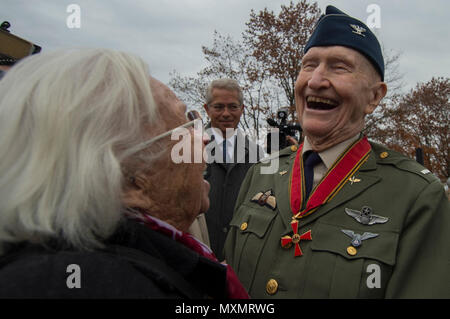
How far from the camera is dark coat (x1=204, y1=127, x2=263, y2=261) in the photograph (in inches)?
131

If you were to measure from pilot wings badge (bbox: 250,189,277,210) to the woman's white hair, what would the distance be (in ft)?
4.20

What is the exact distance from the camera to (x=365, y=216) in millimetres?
1845

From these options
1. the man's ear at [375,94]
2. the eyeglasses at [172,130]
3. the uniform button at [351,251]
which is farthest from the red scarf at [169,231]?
the man's ear at [375,94]

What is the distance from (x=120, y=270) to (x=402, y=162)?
1656 millimetres

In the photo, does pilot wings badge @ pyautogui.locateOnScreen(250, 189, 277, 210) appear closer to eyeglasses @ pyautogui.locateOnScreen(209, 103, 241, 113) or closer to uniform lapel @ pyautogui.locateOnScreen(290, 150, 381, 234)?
uniform lapel @ pyautogui.locateOnScreen(290, 150, 381, 234)

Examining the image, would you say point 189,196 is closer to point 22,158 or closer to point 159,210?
point 159,210

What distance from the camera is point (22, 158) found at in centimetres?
107

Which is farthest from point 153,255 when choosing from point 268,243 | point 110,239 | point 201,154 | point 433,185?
point 433,185

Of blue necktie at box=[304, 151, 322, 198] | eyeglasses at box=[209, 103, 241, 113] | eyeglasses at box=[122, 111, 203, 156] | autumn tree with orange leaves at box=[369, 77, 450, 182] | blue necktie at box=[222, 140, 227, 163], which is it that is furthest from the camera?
autumn tree with orange leaves at box=[369, 77, 450, 182]

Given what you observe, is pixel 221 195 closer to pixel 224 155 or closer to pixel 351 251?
pixel 224 155

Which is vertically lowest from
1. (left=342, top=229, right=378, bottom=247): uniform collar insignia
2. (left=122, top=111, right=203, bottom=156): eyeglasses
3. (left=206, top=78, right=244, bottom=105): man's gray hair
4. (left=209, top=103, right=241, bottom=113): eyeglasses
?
(left=342, top=229, right=378, bottom=247): uniform collar insignia

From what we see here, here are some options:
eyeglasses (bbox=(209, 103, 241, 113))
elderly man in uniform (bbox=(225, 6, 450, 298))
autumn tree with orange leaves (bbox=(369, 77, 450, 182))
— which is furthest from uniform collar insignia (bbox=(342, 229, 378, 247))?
autumn tree with orange leaves (bbox=(369, 77, 450, 182))

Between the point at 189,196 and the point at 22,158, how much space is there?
59 centimetres

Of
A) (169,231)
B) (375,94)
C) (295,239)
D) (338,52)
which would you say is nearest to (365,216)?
(295,239)
